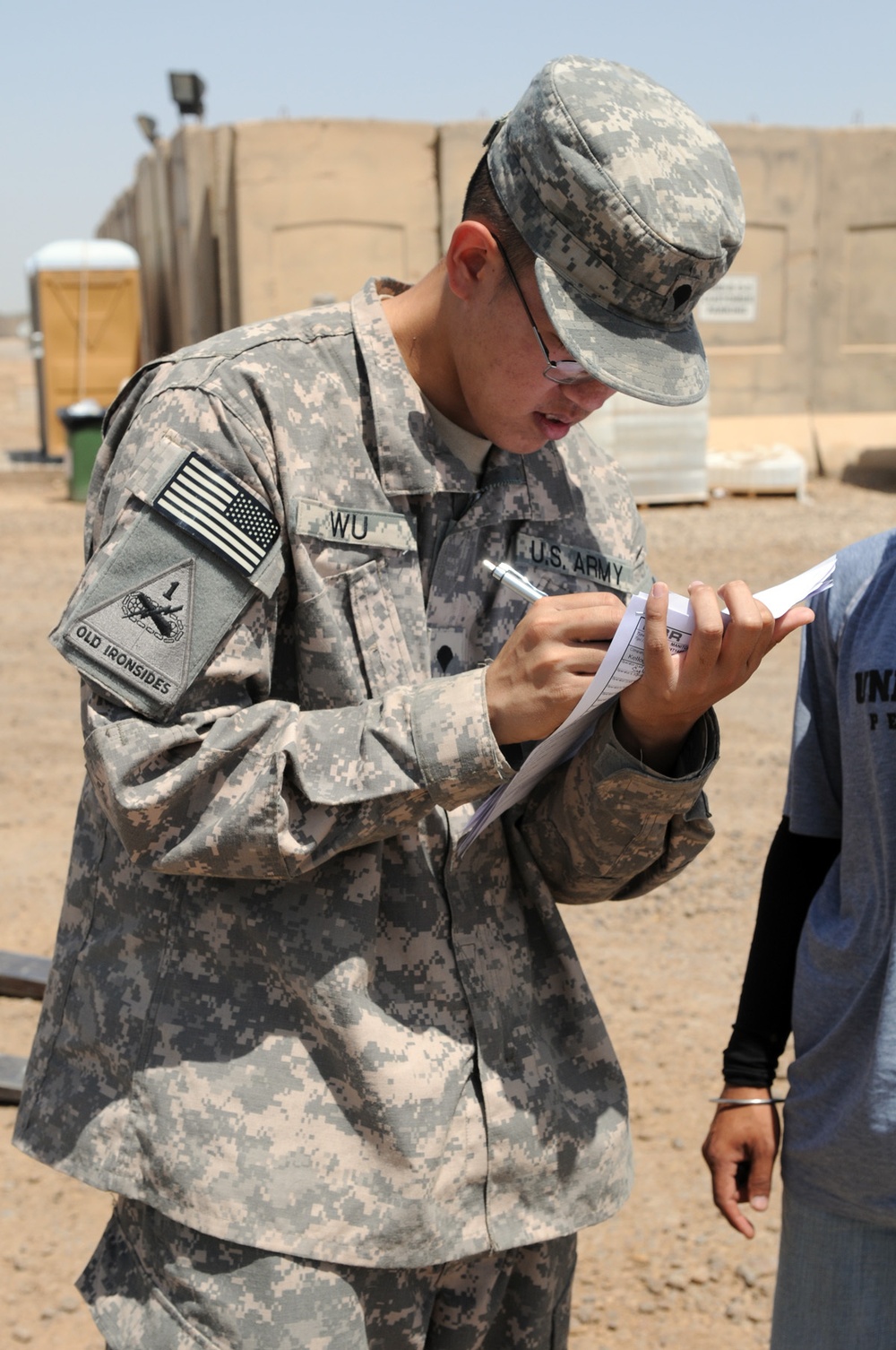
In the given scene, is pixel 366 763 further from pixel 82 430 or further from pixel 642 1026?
pixel 82 430

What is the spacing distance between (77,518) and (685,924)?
9486mm

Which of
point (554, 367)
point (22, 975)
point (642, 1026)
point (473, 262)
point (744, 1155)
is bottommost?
point (642, 1026)

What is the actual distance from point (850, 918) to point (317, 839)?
2.44ft

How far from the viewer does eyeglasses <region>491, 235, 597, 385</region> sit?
5.36 feet

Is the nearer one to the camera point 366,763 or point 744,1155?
point 366,763

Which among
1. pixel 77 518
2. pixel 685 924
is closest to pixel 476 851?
pixel 685 924

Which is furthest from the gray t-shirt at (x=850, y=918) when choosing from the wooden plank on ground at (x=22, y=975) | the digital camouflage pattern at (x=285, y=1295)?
the wooden plank on ground at (x=22, y=975)

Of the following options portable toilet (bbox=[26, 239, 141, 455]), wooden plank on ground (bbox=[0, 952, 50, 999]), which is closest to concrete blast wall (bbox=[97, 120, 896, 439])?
portable toilet (bbox=[26, 239, 141, 455])

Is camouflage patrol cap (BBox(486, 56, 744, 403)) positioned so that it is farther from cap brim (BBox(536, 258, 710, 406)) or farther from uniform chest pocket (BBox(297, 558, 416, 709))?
uniform chest pocket (BBox(297, 558, 416, 709))

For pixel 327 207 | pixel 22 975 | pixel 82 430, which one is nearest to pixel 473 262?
pixel 22 975

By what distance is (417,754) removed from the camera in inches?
59.1

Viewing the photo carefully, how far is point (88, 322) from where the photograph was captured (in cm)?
1711

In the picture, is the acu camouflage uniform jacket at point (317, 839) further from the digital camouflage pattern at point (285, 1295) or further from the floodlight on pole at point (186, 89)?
the floodlight on pole at point (186, 89)

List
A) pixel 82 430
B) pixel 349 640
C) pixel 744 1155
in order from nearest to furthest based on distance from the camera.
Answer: pixel 349 640, pixel 744 1155, pixel 82 430
